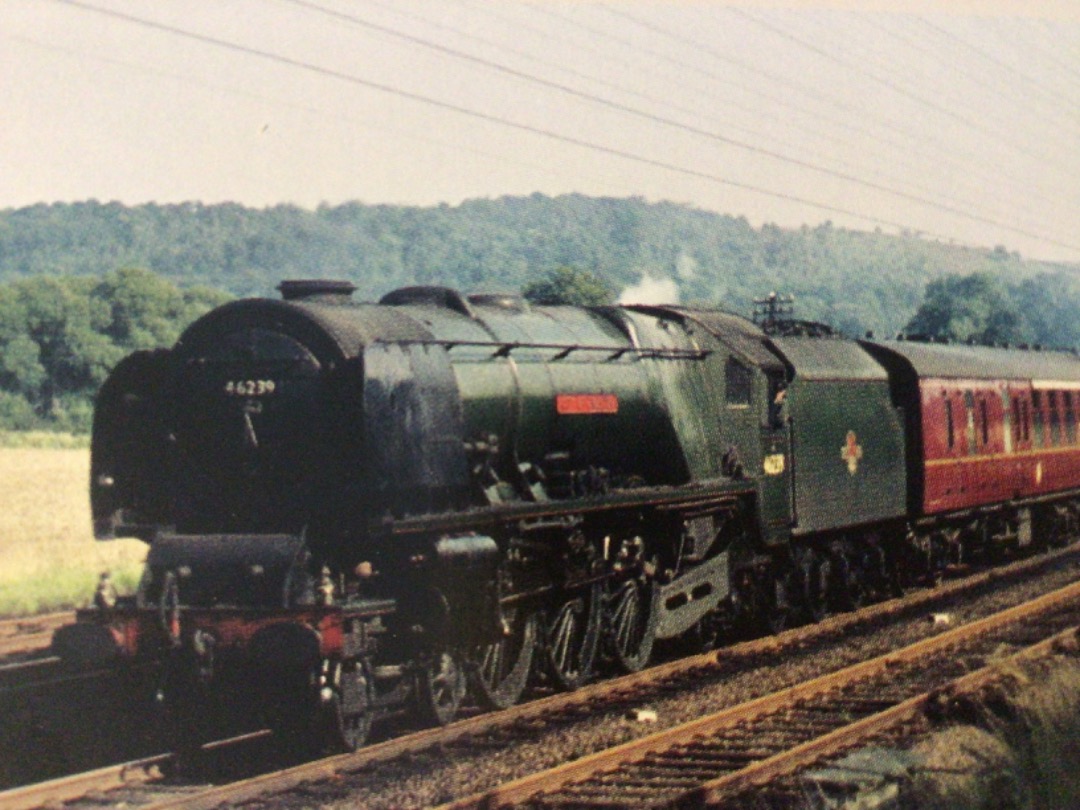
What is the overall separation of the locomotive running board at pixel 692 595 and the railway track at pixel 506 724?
1.43ft

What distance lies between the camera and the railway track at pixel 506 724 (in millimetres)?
8859

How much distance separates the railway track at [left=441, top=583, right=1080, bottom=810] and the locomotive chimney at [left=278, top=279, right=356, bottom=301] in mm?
4409

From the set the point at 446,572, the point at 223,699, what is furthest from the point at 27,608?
the point at 446,572

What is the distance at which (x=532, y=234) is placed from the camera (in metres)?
121

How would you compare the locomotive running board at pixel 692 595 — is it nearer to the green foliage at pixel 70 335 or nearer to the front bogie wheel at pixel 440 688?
the front bogie wheel at pixel 440 688

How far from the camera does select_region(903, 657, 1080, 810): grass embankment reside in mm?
8914

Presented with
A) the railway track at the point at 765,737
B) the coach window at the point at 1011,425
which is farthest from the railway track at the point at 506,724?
the coach window at the point at 1011,425

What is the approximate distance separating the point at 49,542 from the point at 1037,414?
59.4ft

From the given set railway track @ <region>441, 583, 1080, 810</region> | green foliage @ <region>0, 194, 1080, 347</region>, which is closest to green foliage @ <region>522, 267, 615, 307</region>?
green foliage @ <region>0, 194, 1080, 347</region>

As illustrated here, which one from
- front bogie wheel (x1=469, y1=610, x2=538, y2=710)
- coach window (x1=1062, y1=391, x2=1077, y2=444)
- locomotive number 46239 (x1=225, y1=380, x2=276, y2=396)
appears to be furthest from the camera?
coach window (x1=1062, y1=391, x2=1077, y2=444)

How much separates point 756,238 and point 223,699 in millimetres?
189437

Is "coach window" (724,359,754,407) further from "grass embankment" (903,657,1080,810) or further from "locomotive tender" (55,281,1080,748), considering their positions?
"grass embankment" (903,657,1080,810)

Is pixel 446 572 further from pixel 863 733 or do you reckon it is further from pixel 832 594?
pixel 832 594

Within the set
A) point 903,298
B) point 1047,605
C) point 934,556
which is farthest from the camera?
point 903,298
